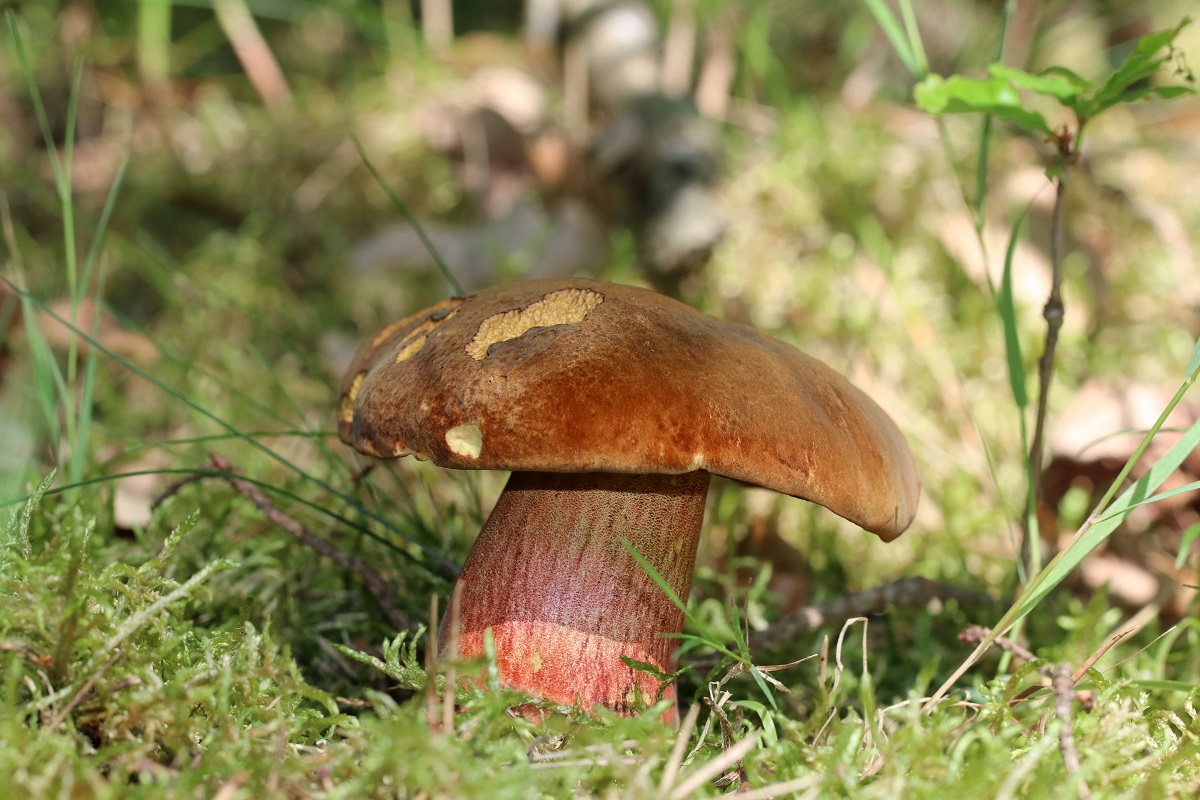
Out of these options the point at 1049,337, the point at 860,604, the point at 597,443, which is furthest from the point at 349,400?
the point at 1049,337

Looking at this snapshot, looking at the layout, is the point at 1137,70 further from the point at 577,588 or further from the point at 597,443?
the point at 577,588

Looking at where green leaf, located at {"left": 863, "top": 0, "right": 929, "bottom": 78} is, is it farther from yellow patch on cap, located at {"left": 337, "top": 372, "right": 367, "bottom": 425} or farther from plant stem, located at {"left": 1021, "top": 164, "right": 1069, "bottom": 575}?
yellow patch on cap, located at {"left": 337, "top": 372, "right": 367, "bottom": 425}

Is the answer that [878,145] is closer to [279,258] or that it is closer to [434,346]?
[279,258]

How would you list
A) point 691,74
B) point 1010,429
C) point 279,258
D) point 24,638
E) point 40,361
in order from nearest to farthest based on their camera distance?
point 24,638 < point 40,361 < point 1010,429 < point 279,258 < point 691,74

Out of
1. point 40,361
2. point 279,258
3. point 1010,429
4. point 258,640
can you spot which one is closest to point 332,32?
point 279,258

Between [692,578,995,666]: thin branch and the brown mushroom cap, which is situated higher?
the brown mushroom cap

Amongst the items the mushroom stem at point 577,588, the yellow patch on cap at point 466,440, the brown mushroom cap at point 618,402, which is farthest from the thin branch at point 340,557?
the yellow patch on cap at point 466,440

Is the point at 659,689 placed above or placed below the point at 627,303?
below

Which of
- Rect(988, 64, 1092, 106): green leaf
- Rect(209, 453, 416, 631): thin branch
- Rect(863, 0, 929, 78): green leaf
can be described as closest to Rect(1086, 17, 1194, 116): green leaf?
Rect(988, 64, 1092, 106): green leaf
